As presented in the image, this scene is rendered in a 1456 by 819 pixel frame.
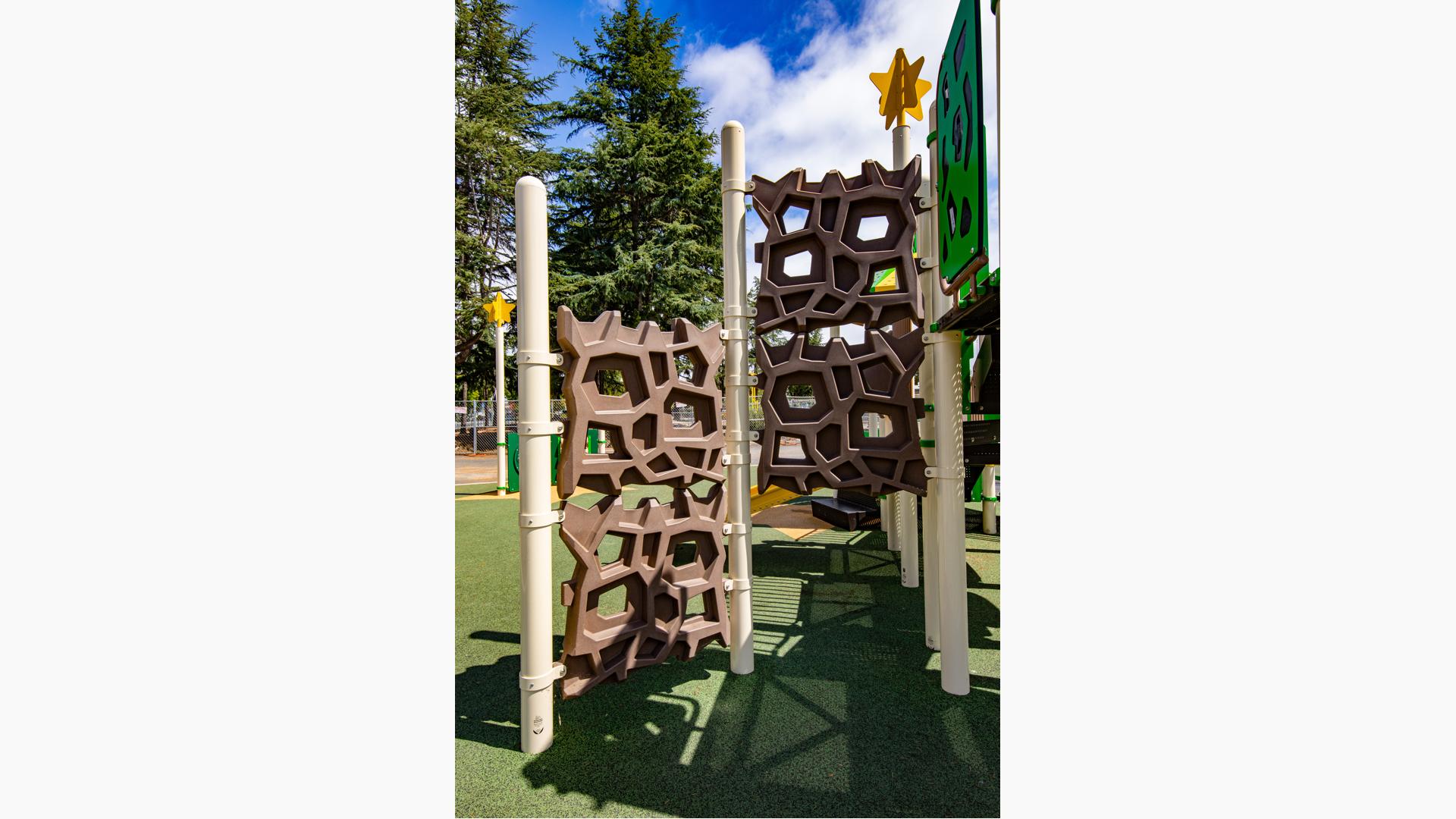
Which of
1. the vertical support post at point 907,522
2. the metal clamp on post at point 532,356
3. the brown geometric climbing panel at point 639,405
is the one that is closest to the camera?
the metal clamp on post at point 532,356

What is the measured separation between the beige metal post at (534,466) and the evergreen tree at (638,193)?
17.0 metres

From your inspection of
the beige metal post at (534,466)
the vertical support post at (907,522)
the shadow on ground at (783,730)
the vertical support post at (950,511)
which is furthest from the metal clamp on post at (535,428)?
the vertical support post at (907,522)

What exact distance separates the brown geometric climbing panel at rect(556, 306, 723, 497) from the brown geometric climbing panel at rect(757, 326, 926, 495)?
0.48 m

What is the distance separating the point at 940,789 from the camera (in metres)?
2.51

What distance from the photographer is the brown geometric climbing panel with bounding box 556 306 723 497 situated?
2975 mm

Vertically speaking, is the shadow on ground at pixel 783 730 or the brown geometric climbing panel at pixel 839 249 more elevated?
the brown geometric climbing panel at pixel 839 249

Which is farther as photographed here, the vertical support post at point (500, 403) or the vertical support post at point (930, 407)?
the vertical support post at point (500, 403)

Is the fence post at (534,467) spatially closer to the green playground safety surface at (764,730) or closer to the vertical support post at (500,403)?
the green playground safety surface at (764,730)

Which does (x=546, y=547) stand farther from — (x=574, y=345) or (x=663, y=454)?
(x=574, y=345)

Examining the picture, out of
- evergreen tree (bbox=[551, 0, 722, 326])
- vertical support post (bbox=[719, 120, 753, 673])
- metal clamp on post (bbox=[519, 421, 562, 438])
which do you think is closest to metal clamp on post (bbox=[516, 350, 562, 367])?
metal clamp on post (bbox=[519, 421, 562, 438])

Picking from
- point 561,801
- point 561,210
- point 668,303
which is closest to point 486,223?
point 561,210

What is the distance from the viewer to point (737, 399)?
3756 millimetres

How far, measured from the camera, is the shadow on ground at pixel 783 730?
2498mm

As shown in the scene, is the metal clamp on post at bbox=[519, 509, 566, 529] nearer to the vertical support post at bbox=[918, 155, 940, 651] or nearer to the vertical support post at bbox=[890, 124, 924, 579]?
the vertical support post at bbox=[918, 155, 940, 651]
